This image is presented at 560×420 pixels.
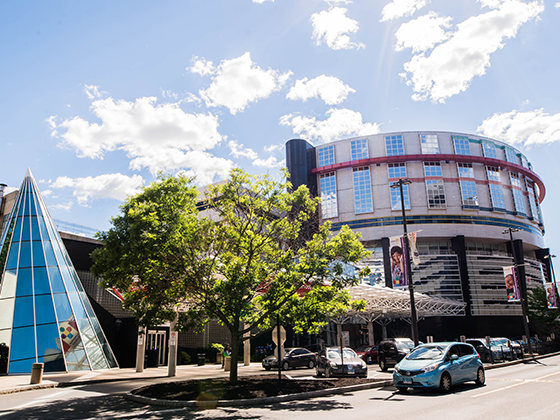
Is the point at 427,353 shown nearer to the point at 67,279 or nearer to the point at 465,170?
the point at 67,279

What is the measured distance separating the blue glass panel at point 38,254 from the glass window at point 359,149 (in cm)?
4646

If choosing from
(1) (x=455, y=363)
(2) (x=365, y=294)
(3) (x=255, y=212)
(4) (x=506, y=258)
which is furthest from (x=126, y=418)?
(4) (x=506, y=258)

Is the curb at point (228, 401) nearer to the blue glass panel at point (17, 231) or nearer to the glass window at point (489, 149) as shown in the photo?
the blue glass panel at point (17, 231)

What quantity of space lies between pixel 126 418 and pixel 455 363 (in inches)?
380

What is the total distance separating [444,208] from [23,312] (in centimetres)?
5161

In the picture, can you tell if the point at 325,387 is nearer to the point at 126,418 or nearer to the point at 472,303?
the point at 126,418

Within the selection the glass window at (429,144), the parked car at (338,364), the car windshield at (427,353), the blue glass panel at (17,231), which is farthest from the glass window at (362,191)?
the car windshield at (427,353)

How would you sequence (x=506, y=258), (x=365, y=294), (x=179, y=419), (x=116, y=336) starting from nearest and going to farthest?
1. (x=179, y=419)
2. (x=116, y=336)
3. (x=365, y=294)
4. (x=506, y=258)

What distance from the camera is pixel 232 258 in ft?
49.5

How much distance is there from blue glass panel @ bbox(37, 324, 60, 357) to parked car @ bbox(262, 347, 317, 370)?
1192 centimetres

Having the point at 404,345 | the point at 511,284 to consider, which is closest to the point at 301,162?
the point at 511,284

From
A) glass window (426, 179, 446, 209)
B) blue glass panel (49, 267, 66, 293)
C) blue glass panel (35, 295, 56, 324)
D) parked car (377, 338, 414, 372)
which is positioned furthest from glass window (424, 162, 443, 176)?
blue glass panel (35, 295, 56, 324)

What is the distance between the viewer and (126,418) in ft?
30.6

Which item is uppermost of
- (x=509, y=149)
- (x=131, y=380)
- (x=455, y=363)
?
(x=509, y=149)
